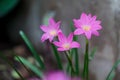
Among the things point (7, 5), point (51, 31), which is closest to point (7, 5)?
point (7, 5)

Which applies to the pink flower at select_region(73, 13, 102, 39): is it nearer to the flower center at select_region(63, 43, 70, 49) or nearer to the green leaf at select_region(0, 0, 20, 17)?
the flower center at select_region(63, 43, 70, 49)

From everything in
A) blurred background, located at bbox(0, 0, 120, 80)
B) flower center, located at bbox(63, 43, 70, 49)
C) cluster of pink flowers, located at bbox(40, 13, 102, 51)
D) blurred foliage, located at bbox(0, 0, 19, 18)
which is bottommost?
flower center, located at bbox(63, 43, 70, 49)

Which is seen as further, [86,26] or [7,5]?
[7,5]

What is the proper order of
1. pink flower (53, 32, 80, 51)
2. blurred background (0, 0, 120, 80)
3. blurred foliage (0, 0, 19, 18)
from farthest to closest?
blurred foliage (0, 0, 19, 18) < blurred background (0, 0, 120, 80) < pink flower (53, 32, 80, 51)

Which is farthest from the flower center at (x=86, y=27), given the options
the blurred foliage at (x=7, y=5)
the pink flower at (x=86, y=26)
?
the blurred foliage at (x=7, y=5)

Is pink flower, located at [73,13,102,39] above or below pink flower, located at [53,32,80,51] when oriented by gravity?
above

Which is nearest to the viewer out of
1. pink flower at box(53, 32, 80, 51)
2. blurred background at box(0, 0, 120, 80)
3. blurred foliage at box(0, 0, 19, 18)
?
pink flower at box(53, 32, 80, 51)

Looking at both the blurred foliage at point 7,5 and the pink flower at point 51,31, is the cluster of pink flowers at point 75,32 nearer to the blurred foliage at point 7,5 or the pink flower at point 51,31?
the pink flower at point 51,31

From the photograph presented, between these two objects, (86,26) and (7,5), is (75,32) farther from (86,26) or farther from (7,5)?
(7,5)

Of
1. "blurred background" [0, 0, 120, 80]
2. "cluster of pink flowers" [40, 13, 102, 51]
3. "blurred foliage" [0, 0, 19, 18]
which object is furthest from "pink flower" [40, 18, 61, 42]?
"blurred foliage" [0, 0, 19, 18]
